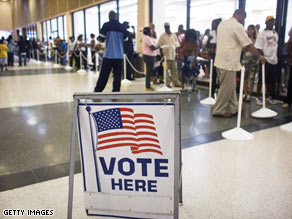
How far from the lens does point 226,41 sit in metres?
4.35

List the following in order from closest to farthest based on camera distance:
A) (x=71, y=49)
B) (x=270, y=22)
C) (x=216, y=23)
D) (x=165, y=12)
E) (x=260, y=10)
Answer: (x=270, y=22) → (x=216, y=23) → (x=260, y=10) → (x=165, y=12) → (x=71, y=49)

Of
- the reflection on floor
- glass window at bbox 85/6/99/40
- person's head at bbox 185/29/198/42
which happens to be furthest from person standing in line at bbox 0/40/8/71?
the reflection on floor

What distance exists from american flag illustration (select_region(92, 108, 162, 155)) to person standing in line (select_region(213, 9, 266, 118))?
3187 mm

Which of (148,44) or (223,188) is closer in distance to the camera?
(223,188)

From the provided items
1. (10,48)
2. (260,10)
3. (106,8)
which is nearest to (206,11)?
(260,10)

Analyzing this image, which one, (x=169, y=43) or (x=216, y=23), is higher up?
(x=216, y=23)

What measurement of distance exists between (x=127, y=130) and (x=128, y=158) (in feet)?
0.52

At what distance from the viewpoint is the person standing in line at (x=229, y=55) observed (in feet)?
13.8

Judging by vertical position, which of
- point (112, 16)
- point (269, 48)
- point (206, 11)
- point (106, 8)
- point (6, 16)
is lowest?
point (269, 48)

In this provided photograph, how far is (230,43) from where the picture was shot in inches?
170

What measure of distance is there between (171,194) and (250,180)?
1.22 m

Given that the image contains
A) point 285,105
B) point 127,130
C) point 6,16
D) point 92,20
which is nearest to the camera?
point 127,130

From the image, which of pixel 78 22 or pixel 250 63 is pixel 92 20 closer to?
pixel 78 22

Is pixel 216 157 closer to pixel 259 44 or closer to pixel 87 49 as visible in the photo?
pixel 259 44
